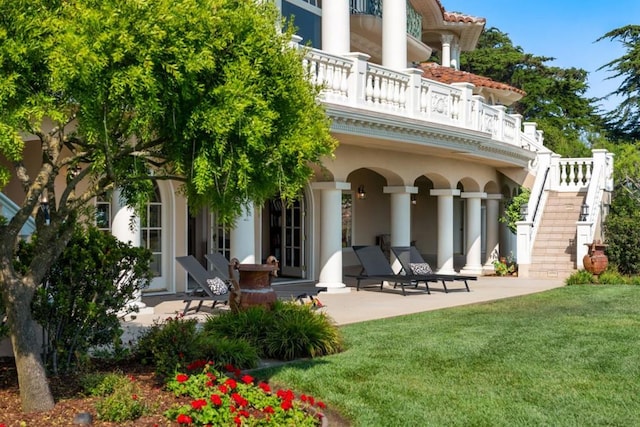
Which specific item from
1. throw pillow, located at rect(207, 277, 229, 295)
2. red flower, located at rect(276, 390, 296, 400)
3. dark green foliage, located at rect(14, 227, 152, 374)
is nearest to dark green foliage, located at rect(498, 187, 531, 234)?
throw pillow, located at rect(207, 277, 229, 295)

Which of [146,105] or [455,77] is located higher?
[455,77]

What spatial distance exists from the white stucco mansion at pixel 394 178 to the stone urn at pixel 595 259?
55 cm

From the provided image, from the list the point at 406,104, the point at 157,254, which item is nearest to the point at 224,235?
the point at 157,254

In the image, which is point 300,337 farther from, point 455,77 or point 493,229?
point 455,77

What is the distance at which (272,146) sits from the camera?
523cm

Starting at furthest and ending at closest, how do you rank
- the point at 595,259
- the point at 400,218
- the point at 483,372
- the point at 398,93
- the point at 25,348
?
1. the point at 595,259
2. the point at 400,218
3. the point at 398,93
4. the point at 483,372
5. the point at 25,348

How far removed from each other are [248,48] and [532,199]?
1843cm

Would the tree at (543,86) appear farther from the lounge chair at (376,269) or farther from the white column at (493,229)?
the lounge chair at (376,269)

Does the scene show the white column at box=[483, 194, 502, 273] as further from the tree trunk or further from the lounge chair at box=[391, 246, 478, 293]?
the tree trunk

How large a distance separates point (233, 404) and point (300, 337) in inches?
106

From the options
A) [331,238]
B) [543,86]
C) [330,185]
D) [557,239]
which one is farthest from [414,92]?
[543,86]

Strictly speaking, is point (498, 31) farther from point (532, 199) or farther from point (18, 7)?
point (18, 7)

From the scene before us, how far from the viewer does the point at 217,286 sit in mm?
12148

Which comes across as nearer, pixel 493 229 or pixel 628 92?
pixel 493 229
